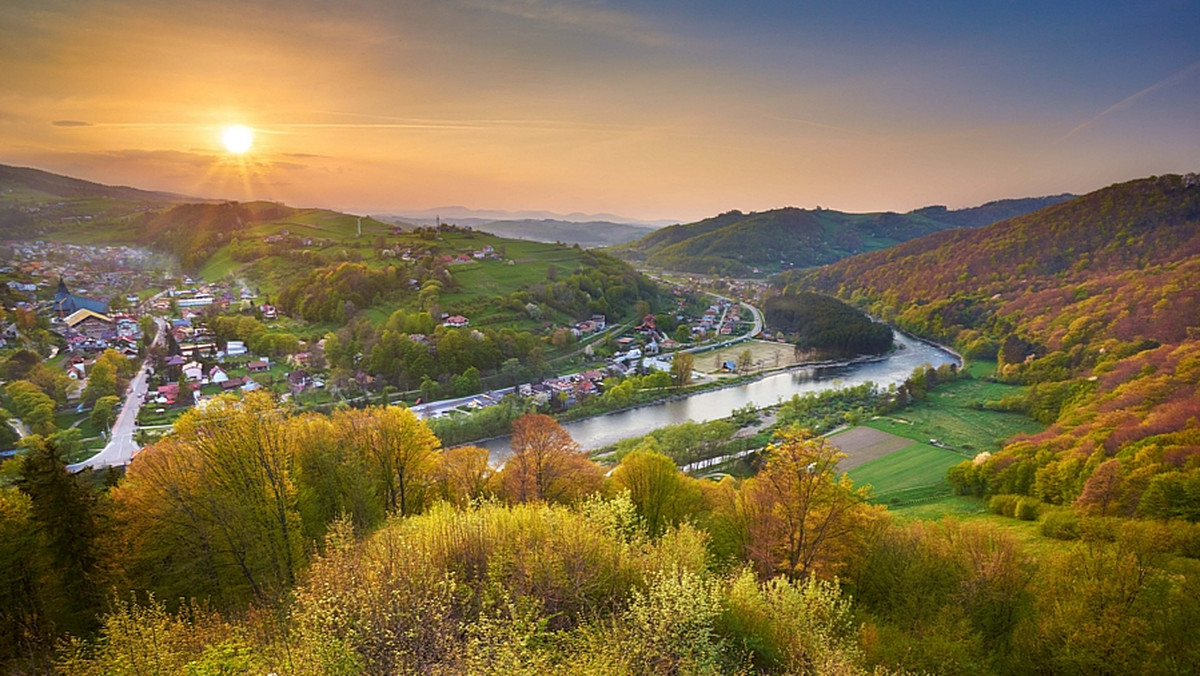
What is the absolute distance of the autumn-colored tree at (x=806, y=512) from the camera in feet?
41.6

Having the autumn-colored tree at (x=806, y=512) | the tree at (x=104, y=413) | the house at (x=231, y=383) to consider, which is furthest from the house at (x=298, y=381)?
the autumn-colored tree at (x=806, y=512)

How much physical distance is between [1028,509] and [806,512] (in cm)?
1882

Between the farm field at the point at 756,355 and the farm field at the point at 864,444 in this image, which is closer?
the farm field at the point at 864,444

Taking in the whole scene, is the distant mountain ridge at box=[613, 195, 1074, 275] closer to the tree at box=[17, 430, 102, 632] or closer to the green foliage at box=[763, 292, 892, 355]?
the green foliage at box=[763, 292, 892, 355]

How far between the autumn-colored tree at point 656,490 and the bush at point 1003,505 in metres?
17.8

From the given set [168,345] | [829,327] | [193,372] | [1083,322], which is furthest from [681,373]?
[1083,322]

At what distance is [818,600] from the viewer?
29.7 ft

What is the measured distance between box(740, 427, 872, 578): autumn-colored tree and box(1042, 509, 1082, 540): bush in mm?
11423

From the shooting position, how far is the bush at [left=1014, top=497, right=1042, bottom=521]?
23.2m

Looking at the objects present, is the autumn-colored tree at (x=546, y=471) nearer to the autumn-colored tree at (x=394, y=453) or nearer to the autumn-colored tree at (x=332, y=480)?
the autumn-colored tree at (x=394, y=453)

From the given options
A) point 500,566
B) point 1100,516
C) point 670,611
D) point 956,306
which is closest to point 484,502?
point 500,566

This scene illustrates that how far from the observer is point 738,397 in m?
48.5

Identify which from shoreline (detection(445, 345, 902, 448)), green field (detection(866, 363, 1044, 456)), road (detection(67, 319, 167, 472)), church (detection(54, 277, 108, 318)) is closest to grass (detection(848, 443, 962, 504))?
green field (detection(866, 363, 1044, 456))

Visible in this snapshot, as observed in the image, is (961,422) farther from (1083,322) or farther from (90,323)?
(90,323)
